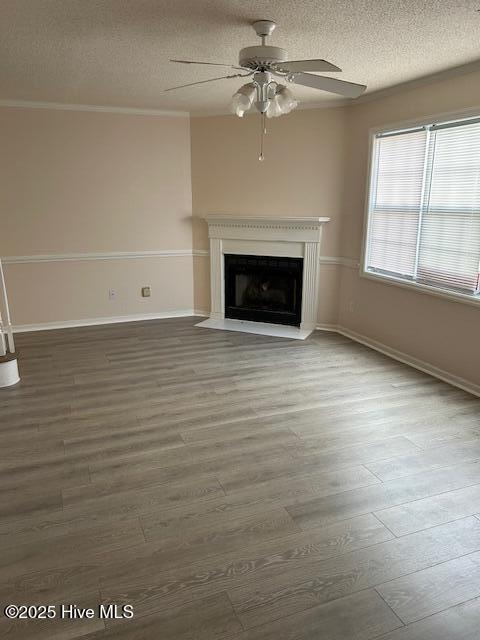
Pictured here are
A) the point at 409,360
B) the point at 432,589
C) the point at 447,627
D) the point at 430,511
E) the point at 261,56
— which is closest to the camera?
the point at 447,627

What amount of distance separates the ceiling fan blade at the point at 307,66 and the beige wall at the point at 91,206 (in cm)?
324

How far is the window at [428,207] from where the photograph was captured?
3.57 m

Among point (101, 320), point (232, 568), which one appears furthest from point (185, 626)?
point (101, 320)

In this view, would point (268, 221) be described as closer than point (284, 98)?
No

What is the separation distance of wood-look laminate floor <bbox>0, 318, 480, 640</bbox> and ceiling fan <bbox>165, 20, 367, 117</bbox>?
83.1 inches

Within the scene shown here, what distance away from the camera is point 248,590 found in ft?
5.89

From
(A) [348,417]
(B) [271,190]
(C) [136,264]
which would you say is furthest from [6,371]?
(B) [271,190]

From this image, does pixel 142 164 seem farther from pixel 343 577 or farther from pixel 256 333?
pixel 343 577

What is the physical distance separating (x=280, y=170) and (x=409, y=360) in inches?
101

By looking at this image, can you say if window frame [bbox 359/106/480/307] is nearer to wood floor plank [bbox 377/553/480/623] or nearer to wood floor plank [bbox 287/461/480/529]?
wood floor plank [bbox 287/461/480/529]

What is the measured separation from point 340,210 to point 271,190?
2.78 ft

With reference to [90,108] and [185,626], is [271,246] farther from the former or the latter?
[185,626]

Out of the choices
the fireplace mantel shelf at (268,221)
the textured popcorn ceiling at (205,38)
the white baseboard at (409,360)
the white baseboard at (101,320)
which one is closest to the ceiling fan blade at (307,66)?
the textured popcorn ceiling at (205,38)

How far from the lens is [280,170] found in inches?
203
